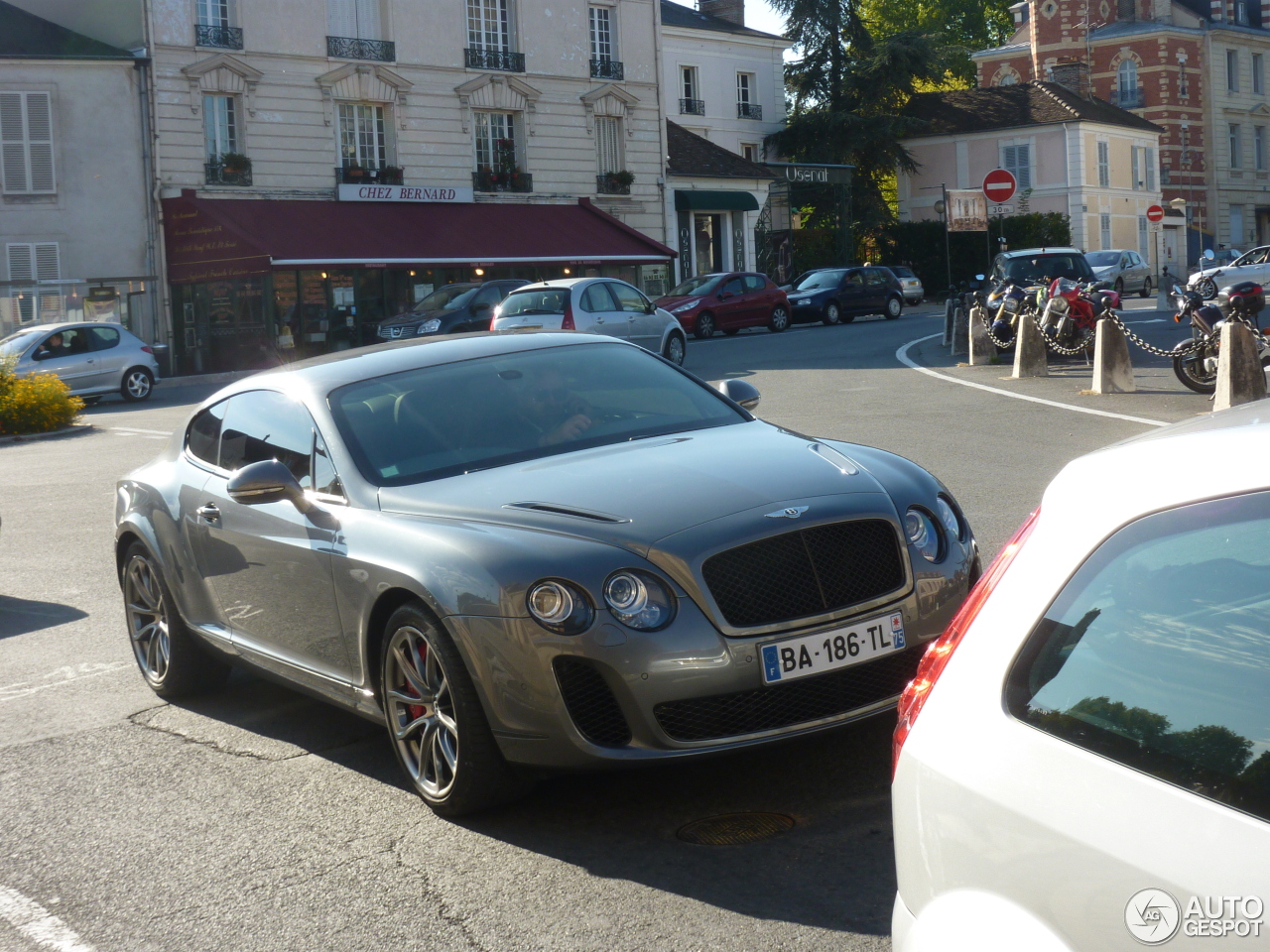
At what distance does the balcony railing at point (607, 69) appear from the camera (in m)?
42.4

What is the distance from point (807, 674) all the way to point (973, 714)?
7.22ft

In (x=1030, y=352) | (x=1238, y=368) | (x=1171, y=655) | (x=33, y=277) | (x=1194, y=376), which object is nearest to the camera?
(x=1171, y=655)

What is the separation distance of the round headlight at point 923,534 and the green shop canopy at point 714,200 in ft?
135

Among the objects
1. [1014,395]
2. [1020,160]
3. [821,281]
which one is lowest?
[1014,395]

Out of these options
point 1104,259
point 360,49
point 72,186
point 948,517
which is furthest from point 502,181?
point 948,517

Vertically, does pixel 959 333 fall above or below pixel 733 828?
above

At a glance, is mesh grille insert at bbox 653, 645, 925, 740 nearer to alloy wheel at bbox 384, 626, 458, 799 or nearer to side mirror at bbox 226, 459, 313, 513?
alloy wheel at bbox 384, 626, 458, 799

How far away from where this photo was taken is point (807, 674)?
4.29 m

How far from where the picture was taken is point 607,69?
42688mm

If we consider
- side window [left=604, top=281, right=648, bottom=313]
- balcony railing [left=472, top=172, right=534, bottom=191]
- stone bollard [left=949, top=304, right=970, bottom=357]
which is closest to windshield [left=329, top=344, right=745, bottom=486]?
stone bollard [left=949, top=304, right=970, bottom=357]

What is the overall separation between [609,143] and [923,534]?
39.6 m

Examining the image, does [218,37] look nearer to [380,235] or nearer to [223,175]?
[223,175]

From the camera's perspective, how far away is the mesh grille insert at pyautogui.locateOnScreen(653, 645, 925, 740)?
423 cm

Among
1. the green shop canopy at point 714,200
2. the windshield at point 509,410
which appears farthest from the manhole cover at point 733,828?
the green shop canopy at point 714,200
